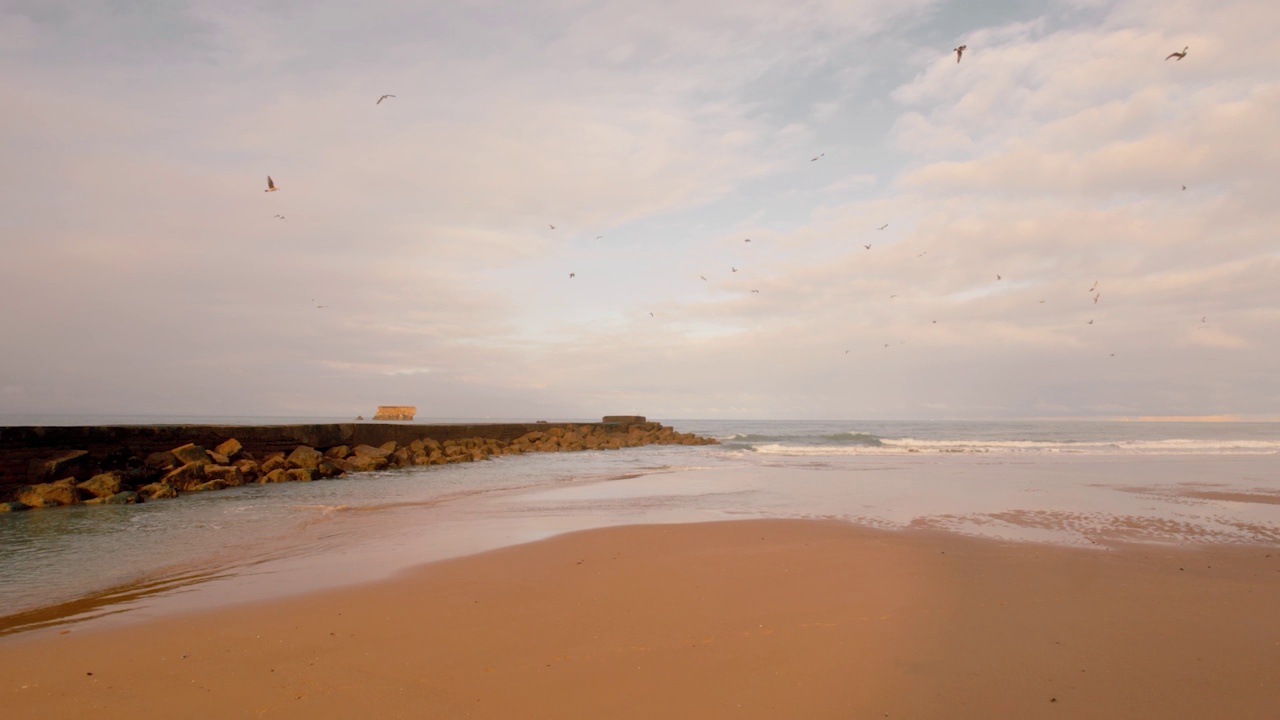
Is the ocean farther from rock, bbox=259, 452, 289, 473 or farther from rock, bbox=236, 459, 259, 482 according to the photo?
rock, bbox=259, 452, 289, 473

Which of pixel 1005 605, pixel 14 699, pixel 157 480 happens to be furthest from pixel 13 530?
pixel 1005 605

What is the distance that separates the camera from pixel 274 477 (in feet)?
53.8

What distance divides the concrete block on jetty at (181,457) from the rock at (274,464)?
0.02 meters

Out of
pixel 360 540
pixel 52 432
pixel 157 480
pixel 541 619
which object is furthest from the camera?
pixel 157 480

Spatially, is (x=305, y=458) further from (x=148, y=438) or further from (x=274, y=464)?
(x=148, y=438)

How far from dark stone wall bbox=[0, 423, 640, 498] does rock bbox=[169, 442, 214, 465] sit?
30.5 inches

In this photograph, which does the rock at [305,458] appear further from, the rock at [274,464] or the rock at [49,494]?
the rock at [49,494]

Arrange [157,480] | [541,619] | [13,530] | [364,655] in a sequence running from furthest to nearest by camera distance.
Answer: [157,480] → [13,530] → [541,619] → [364,655]

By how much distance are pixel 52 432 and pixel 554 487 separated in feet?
35.8

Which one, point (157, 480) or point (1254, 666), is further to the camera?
point (157, 480)

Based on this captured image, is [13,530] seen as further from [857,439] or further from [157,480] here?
[857,439]

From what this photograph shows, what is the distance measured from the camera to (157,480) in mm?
14578

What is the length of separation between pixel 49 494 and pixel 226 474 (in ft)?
11.4

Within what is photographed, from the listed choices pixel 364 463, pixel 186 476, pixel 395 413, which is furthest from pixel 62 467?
pixel 395 413
